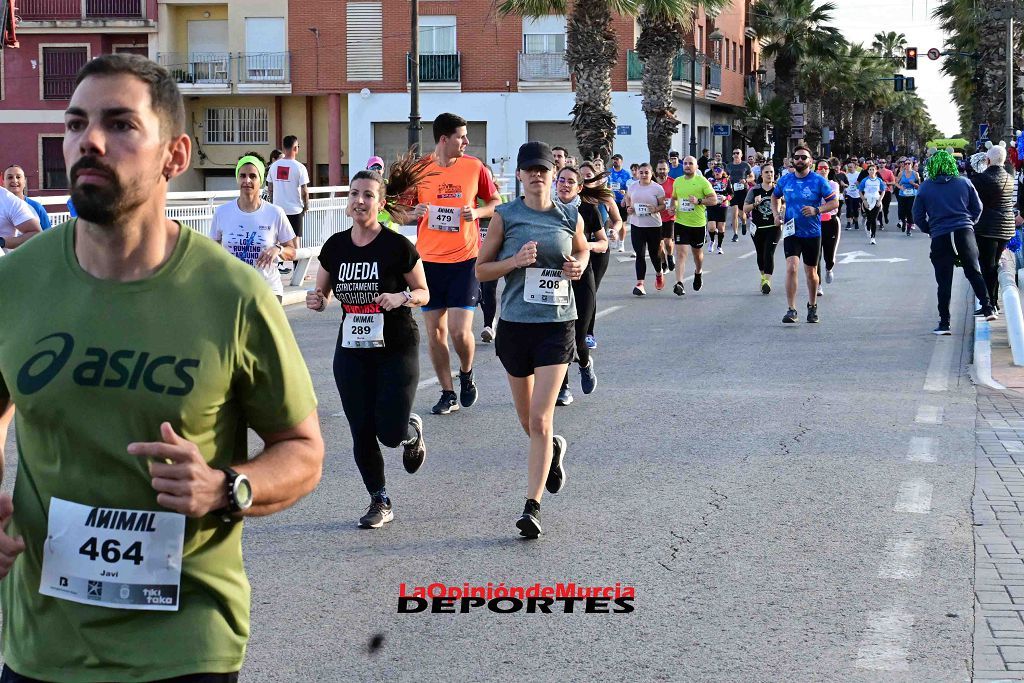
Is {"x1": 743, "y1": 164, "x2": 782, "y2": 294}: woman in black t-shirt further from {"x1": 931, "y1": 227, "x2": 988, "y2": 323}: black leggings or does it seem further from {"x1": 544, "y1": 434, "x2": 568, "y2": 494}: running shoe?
{"x1": 544, "y1": 434, "x2": 568, "y2": 494}: running shoe

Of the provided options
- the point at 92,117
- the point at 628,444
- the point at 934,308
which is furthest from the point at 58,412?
the point at 934,308

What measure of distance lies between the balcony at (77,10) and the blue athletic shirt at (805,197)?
3935 centimetres

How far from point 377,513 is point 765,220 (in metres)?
13.4

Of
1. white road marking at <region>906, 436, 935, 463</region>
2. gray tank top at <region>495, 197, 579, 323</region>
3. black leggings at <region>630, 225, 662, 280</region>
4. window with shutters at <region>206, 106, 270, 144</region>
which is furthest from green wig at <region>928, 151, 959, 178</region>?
window with shutters at <region>206, 106, 270, 144</region>

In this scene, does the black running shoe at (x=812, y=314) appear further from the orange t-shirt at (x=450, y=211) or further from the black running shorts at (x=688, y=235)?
the orange t-shirt at (x=450, y=211)

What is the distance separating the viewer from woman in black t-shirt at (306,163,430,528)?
23.2 feet

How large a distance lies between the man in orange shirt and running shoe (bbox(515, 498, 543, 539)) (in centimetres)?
339

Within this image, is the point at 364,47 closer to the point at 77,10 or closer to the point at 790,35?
the point at 77,10

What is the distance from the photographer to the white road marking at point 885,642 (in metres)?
4.96

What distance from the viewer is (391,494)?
781cm

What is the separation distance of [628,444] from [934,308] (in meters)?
10.1

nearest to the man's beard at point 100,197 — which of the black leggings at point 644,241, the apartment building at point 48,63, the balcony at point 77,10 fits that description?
the black leggings at point 644,241

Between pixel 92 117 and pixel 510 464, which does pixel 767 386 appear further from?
pixel 92 117

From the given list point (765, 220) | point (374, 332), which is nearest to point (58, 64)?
point (765, 220)
